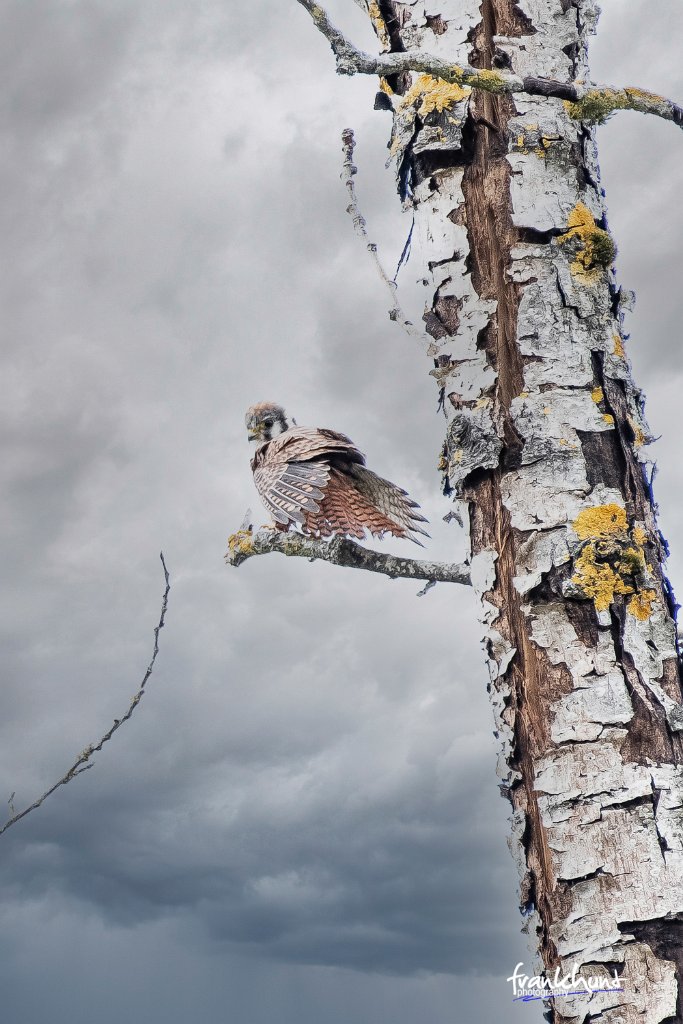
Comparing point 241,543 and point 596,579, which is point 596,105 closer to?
point 596,579

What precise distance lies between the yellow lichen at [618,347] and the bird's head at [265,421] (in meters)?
3.50

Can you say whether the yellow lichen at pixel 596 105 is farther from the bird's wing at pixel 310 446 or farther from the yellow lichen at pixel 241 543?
the bird's wing at pixel 310 446

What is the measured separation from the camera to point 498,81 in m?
2.15

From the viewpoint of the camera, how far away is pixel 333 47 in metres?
2.01

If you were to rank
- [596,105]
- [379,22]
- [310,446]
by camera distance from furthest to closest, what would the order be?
[310,446]
[379,22]
[596,105]

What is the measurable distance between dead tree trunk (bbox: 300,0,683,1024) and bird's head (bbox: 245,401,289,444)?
3.04 metres

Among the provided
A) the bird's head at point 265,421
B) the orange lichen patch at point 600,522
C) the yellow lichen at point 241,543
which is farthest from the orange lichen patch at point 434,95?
the bird's head at point 265,421

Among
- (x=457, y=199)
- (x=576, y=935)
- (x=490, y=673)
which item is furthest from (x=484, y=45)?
(x=576, y=935)

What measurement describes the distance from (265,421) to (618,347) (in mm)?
3550

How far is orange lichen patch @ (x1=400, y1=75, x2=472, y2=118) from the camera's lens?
7.89ft

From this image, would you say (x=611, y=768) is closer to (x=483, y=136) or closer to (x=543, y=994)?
(x=543, y=994)

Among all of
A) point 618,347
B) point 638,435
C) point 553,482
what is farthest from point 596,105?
point 553,482

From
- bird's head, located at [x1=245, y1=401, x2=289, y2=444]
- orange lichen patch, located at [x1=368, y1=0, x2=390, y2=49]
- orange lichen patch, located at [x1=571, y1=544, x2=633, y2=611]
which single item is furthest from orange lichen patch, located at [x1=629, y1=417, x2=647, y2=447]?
bird's head, located at [x1=245, y1=401, x2=289, y2=444]

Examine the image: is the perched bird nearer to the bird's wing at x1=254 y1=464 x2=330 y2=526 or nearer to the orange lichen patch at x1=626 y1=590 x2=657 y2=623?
the bird's wing at x1=254 y1=464 x2=330 y2=526
